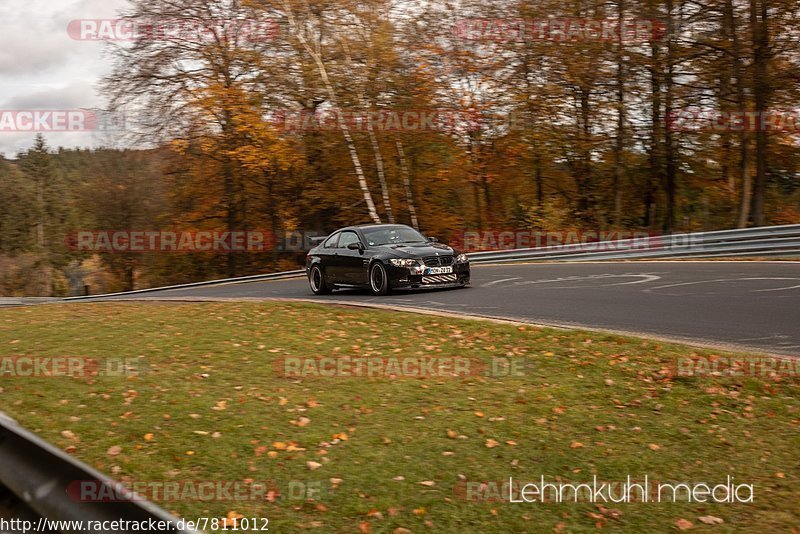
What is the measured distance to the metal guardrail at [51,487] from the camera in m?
3.22

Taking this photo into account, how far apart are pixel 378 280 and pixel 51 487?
12540mm

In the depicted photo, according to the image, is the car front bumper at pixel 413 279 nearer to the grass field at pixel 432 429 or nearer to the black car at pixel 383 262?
the black car at pixel 383 262

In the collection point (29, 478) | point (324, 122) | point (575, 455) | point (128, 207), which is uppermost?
point (324, 122)

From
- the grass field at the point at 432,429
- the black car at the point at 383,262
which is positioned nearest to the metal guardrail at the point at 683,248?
the black car at the point at 383,262

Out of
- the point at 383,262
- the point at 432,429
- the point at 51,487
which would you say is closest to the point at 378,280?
the point at 383,262

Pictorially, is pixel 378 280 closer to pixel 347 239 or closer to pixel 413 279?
pixel 413 279

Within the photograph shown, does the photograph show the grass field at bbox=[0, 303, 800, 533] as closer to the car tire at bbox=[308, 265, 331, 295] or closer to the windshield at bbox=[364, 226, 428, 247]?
the windshield at bbox=[364, 226, 428, 247]

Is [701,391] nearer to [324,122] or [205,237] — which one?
[324,122]

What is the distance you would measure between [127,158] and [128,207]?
297 cm

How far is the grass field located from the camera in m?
4.98

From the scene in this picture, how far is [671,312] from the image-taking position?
11.3m

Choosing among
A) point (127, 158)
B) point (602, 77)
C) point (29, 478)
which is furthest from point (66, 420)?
point (127, 158)

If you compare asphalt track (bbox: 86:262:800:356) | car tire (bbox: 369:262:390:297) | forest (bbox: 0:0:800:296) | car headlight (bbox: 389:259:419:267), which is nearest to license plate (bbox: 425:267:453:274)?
car headlight (bbox: 389:259:419:267)

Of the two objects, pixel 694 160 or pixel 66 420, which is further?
pixel 694 160
